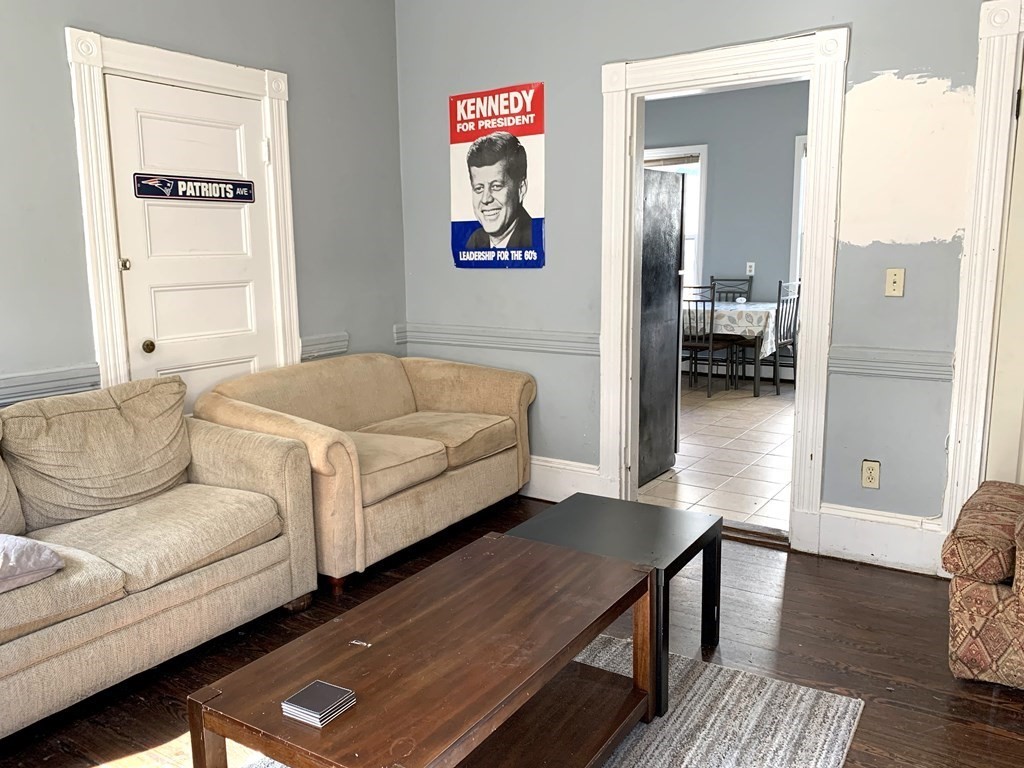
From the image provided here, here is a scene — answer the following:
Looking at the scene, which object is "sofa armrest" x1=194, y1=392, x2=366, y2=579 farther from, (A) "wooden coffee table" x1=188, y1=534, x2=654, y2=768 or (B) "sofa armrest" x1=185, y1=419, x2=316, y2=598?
(A) "wooden coffee table" x1=188, y1=534, x2=654, y2=768

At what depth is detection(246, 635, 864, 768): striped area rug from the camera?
212cm

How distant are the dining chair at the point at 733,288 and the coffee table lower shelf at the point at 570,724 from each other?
5910 mm

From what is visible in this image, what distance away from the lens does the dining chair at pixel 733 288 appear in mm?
7770

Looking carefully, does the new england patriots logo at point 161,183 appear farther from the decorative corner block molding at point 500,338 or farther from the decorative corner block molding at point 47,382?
the decorative corner block molding at point 500,338

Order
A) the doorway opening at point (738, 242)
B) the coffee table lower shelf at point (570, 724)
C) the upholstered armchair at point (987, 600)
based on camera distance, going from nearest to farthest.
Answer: the coffee table lower shelf at point (570, 724) → the upholstered armchair at point (987, 600) → the doorway opening at point (738, 242)

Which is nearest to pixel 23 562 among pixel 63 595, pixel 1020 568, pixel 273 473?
pixel 63 595

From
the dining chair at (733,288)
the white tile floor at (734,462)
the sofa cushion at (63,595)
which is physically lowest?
the white tile floor at (734,462)

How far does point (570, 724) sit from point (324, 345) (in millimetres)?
2551

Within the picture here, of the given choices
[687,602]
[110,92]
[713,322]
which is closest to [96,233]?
[110,92]

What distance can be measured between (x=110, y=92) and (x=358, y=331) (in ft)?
5.38

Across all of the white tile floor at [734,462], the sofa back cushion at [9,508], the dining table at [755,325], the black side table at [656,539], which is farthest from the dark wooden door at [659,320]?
the sofa back cushion at [9,508]

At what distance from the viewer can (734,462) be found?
16.5ft

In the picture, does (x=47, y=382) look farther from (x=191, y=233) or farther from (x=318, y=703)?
(x=318, y=703)

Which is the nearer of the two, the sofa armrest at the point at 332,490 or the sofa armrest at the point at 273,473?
the sofa armrest at the point at 273,473
